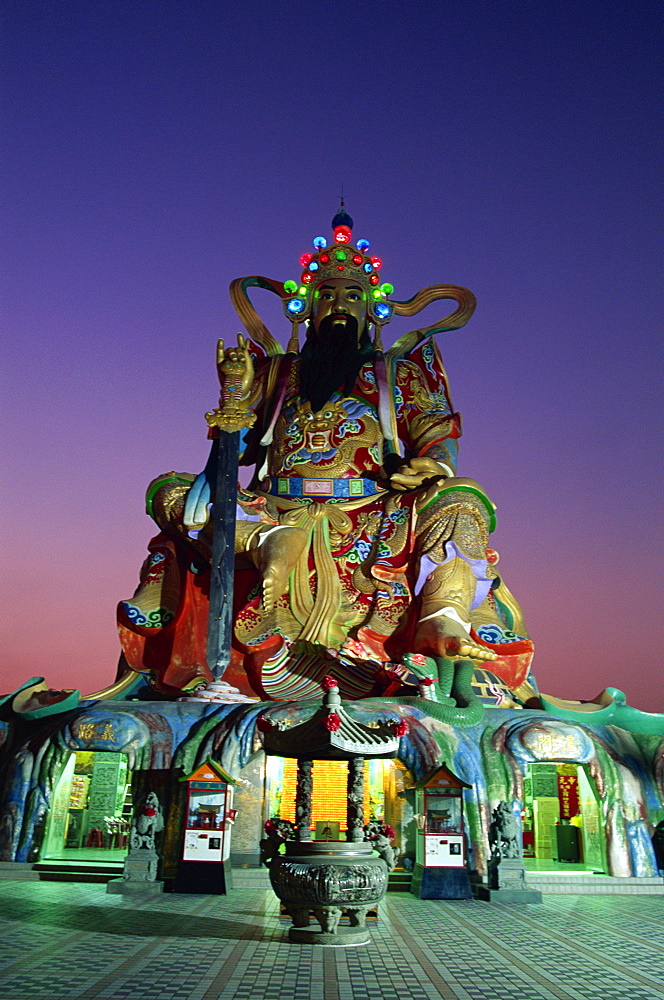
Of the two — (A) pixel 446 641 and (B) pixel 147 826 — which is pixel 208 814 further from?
(A) pixel 446 641

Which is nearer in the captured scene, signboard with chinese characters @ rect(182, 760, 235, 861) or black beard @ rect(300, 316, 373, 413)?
signboard with chinese characters @ rect(182, 760, 235, 861)

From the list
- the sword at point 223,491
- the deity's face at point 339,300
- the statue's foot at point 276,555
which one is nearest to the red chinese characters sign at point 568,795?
the statue's foot at point 276,555

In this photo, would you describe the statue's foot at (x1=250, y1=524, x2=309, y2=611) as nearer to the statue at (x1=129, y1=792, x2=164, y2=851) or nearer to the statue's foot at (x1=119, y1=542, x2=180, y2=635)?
the statue's foot at (x1=119, y1=542, x2=180, y2=635)

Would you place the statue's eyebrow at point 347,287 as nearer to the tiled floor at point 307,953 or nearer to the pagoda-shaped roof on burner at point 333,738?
the pagoda-shaped roof on burner at point 333,738

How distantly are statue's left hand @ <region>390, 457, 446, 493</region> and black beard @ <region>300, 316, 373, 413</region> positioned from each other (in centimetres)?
184

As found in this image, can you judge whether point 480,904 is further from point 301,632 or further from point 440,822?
point 301,632

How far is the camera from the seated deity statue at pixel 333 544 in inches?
446

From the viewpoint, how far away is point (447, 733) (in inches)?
378

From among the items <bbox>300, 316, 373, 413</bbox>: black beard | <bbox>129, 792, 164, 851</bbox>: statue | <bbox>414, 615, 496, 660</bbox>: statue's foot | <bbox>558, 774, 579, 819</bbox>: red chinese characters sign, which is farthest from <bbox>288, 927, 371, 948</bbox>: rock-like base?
<bbox>300, 316, 373, 413</bbox>: black beard

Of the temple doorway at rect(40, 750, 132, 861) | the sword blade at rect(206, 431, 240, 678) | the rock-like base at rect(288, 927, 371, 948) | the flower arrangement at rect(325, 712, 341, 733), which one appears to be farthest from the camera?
the temple doorway at rect(40, 750, 132, 861)

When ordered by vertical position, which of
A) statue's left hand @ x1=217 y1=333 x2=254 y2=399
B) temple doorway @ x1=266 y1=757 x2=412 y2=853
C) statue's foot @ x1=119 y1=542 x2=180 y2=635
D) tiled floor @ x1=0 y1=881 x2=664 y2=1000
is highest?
statue's left hand @ x1=217 y1=333 x2=254 y2=399

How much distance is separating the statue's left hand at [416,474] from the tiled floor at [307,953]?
612 centimetres

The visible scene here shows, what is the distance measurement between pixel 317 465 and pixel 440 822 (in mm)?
5984

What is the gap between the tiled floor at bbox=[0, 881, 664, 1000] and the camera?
14.6 ft
